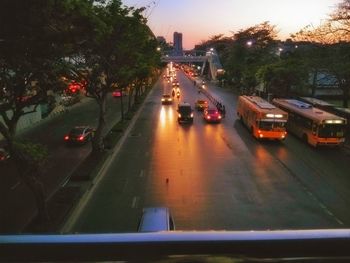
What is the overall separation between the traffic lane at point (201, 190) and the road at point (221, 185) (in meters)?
0.04

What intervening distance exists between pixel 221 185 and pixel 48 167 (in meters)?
10.9

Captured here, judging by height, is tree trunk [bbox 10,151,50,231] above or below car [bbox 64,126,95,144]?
above

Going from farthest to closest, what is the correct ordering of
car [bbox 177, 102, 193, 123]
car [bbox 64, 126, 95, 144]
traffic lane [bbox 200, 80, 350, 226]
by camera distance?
car [bbox 177, 102, 193, 123]
car [bbox 64, 126, 95, 144]
traffic lane [bbox 200, 80, 350, 226]

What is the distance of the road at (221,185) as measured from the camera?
71.4ft

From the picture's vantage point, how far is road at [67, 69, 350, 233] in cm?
2175

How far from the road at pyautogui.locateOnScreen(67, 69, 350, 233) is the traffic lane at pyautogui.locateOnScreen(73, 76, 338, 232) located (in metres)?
0.04

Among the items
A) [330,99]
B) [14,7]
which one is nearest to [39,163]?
[14,7]

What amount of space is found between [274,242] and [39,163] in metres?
16.7

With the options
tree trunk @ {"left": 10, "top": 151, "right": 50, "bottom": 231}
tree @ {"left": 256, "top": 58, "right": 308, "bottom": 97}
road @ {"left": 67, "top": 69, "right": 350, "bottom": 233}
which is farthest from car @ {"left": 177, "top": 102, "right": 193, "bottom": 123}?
tree trunk @ {"left": 10, "top": 151, "right": 50, "bottom": 231}

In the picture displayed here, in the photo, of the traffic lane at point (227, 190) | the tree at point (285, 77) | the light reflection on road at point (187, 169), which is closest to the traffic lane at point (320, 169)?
the traffic lane at point (227, 190)

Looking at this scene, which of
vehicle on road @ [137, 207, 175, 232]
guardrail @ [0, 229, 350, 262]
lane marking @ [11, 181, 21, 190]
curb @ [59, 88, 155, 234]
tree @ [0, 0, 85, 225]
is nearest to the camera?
guardrail @ [0, 229, 350, 262]

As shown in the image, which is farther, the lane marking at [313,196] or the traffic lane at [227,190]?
the lane marking at [313,196]

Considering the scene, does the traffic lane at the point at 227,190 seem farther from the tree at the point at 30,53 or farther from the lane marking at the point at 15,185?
the lane marking at the point at 15,185

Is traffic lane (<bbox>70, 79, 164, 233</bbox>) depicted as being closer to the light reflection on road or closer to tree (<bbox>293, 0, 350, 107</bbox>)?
the light reflection on road
